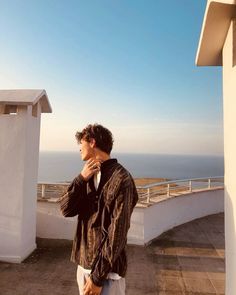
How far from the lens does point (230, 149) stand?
3391 millimetres

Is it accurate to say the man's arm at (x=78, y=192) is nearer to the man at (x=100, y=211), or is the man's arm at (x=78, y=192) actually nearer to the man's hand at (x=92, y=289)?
the man at (x=100, y=211)

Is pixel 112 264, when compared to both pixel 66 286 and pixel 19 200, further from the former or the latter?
pixel 19 200

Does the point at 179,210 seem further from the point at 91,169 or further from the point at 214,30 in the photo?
the point at 91,169

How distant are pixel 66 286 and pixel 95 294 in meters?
3.56

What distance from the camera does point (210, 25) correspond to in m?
3.43

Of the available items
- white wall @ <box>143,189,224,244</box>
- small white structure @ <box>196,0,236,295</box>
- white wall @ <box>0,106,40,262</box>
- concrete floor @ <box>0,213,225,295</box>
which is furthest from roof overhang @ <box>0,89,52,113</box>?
white wall @ <box>143,189,224,244</box>

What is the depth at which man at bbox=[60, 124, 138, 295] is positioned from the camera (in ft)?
6.51

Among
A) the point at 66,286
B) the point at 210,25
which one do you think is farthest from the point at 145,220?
the point at 210,25

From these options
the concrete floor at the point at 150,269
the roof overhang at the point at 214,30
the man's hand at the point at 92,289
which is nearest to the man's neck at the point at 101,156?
the man's hand at the point at 92,289

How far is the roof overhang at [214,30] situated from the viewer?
3.12 metres

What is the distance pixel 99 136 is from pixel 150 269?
4.67 m

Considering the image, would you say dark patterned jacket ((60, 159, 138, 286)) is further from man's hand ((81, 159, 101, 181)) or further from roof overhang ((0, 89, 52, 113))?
roof overhang ((0, 89, 52, 113))

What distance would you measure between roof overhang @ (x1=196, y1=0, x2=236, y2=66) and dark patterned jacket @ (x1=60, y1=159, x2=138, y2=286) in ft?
7.14

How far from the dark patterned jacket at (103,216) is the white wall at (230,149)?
5.44ft
